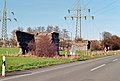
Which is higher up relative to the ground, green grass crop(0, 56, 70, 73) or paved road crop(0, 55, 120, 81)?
green grass crop(0, 56, 70, 73)

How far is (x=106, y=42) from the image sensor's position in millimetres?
101875

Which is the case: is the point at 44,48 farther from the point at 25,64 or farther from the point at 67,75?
the point at 67,75

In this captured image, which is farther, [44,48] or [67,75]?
[44,48]

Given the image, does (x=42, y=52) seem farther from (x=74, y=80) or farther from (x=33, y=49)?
(x=74, y=80)

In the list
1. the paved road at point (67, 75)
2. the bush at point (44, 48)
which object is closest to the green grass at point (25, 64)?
the paved road at point (67, 75)

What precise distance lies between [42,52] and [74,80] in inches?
1295

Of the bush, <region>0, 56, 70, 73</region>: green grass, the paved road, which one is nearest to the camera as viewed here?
the paved road

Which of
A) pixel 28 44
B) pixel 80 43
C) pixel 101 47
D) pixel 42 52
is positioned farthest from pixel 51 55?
pixel 101 47

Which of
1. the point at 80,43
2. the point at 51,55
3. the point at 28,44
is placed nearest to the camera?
the point at 51,55

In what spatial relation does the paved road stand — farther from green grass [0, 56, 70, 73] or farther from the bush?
the bush

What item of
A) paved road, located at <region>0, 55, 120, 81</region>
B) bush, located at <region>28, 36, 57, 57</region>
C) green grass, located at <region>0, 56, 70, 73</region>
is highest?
bush, located at <region>28, 36, 57, 57</region>

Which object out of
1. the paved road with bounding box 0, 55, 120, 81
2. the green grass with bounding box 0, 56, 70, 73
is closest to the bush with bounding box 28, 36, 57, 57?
the green grass with bounding box 0, 56, 70, 73

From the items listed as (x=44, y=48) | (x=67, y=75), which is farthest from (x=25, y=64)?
(x=44, y=48)

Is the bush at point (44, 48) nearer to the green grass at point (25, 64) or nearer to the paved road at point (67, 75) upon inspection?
the green grass at point (25, 64)
